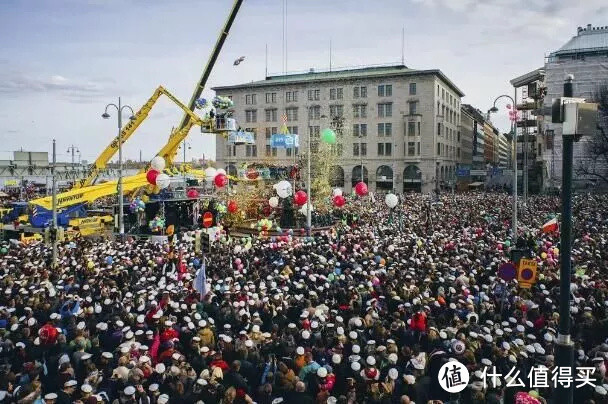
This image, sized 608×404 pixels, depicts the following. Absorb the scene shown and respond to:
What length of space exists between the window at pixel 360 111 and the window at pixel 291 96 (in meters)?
10.1

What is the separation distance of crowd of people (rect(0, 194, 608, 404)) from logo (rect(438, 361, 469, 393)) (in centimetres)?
12

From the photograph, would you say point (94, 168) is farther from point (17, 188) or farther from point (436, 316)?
point (17, 188)

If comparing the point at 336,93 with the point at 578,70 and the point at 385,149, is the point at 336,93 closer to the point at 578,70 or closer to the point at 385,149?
the point at 385,149

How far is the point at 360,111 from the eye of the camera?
2948 inches

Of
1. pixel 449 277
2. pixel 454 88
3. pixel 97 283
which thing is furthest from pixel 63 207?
pixel 454 88

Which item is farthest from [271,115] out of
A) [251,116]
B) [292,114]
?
[251,116]

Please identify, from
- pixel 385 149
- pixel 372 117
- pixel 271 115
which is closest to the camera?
pixel 385 149

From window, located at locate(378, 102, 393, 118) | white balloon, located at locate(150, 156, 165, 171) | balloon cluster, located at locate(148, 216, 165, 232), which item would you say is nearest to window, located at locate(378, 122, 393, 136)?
window, located at locate(378, 102, 393, 118)

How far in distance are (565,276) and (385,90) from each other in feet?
231

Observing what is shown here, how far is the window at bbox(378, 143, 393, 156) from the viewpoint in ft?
241

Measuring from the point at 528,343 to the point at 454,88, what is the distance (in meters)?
78.3

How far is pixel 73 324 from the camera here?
1069 cm

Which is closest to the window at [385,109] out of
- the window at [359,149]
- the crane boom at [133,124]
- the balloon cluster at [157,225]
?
the window at [359,149]

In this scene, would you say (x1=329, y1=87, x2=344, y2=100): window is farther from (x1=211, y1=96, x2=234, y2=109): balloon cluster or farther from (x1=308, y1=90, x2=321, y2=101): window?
(x1=211, y1=96, x2=234, y2=109): balloon cluster
